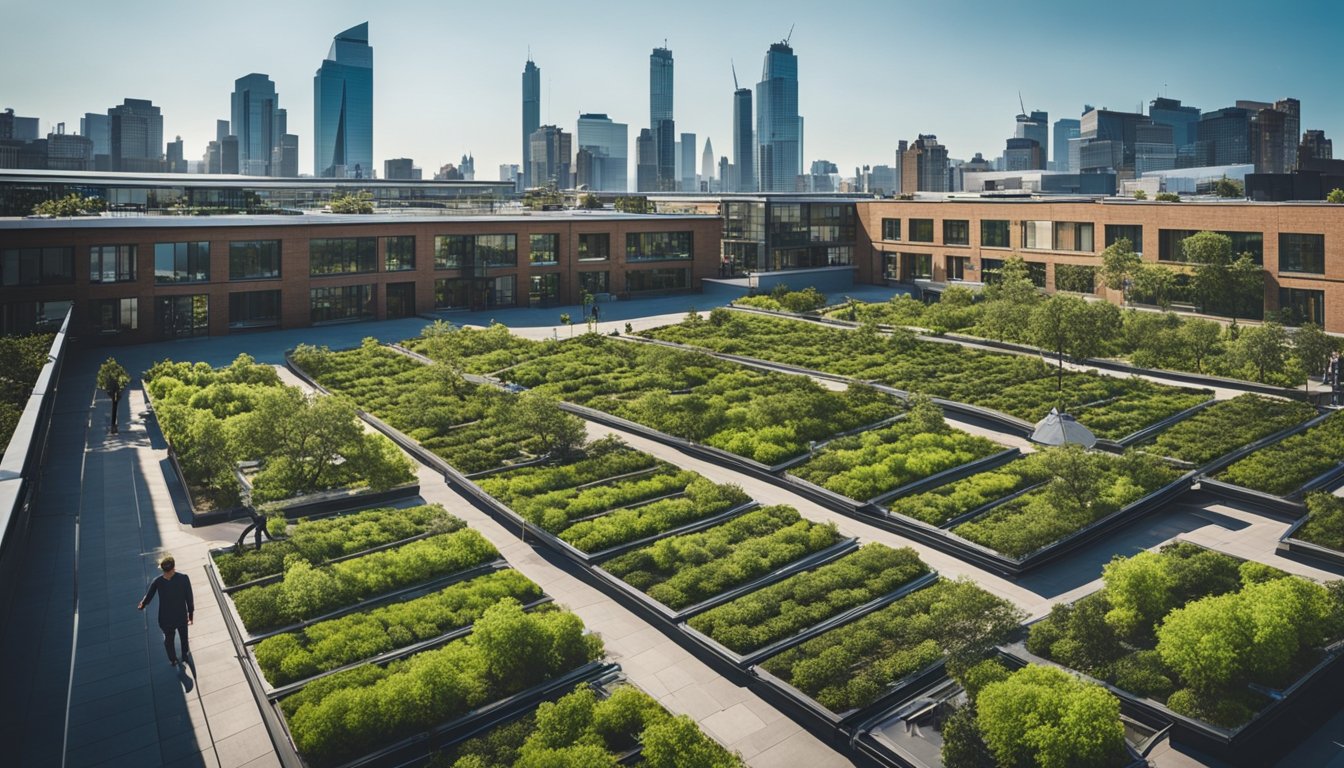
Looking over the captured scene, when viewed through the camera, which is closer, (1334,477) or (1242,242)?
(1334,477)

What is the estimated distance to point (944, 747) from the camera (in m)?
12.8

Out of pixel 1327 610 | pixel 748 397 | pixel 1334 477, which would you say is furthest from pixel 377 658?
pixel 1334 477

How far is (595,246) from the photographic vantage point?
68938mm

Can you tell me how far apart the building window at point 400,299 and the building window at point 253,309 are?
730cm

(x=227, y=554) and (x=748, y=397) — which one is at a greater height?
(x=748, y=397)

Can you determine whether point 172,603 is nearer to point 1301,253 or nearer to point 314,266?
point 314,266

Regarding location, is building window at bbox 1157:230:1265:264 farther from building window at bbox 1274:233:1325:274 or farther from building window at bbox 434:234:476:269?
building window at bbox 434:234:476:269

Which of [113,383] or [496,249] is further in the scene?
[496,249]

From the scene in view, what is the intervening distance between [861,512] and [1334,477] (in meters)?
13.9

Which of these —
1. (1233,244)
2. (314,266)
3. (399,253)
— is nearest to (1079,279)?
(1233,244)

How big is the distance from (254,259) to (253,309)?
2.99 m

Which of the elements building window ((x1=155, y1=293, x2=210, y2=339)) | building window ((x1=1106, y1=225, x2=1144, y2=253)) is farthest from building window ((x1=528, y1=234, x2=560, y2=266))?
building window ((x1=1106, y1=225, x2=1144, y2=253))

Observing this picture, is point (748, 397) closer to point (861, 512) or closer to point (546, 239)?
point (861, 512)

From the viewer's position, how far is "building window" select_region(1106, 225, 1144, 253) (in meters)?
58.0
